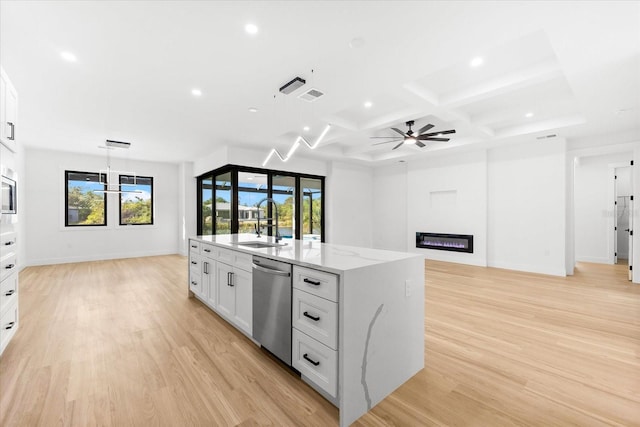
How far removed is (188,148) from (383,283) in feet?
19.7

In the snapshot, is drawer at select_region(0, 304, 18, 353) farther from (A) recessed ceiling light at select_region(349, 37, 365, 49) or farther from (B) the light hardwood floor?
(A) recessed ceiling light at select_region(349, 37, 365, 49)

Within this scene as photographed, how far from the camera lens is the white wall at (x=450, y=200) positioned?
6620 mm

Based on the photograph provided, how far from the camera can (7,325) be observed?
2459mm

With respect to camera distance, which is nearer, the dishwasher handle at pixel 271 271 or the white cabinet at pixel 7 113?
the dishwasher handle at pixel 271 271

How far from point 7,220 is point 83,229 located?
18.9ft

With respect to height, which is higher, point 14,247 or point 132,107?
point 132,107

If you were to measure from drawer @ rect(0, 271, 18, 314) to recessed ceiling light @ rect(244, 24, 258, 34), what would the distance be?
2859mm

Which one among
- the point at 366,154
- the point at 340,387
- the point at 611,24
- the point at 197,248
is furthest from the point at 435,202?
the point at 340,387

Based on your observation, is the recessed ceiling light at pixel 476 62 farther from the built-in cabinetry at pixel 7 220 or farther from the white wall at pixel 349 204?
the white wall at pixel 349 204

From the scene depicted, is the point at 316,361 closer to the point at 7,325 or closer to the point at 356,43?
the point at 356,43

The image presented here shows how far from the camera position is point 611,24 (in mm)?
2221

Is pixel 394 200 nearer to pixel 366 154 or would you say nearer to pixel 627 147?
pixel 366 154

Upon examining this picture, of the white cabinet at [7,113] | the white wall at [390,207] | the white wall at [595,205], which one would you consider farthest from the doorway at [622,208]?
the white cabinet at [7,113]

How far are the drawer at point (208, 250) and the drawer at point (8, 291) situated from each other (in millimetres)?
1674
